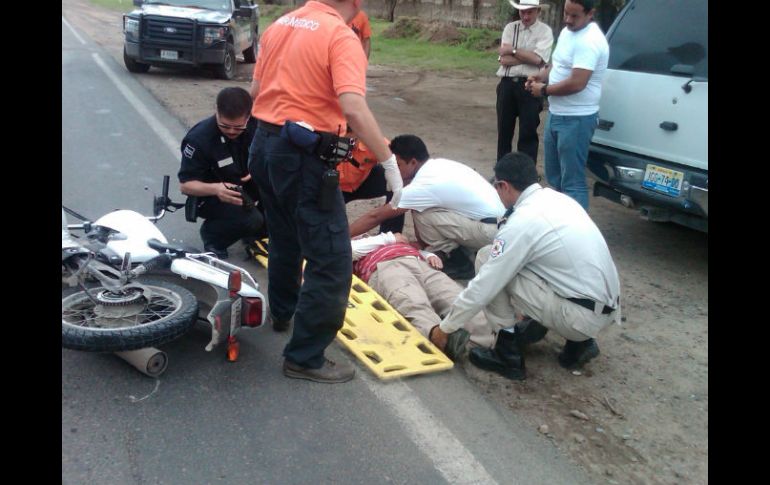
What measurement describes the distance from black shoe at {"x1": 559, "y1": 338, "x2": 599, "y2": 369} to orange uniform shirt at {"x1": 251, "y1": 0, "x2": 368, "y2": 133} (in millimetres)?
1753

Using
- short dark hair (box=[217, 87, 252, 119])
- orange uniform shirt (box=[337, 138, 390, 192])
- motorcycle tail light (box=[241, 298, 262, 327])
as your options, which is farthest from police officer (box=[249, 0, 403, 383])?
orange uniform shirt (box=[337, 138, 390, 192])

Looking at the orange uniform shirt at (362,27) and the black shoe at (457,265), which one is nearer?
the black shoe at (457,265)

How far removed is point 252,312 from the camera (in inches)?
152

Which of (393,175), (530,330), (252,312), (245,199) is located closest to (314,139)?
(393,175)

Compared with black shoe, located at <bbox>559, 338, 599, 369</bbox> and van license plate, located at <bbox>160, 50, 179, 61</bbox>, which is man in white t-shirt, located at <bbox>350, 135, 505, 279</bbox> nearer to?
black shoe, located at <bbox>559, 338, 599, 369</bbox>

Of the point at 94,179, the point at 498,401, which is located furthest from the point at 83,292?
the point at 94,179

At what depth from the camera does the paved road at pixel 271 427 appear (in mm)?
3068

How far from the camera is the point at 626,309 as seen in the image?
5098mm

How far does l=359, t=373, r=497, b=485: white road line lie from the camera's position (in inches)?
123

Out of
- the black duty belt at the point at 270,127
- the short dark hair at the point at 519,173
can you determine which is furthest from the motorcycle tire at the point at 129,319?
the short dark hair at the point at 519,173

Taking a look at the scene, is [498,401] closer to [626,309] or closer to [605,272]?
[605,272]

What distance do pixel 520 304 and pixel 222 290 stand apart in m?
1.55

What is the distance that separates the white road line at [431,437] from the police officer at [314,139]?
1.34ft

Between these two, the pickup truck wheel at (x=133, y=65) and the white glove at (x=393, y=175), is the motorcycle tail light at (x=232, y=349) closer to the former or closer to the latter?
the white glove at (x=393, y=175)
